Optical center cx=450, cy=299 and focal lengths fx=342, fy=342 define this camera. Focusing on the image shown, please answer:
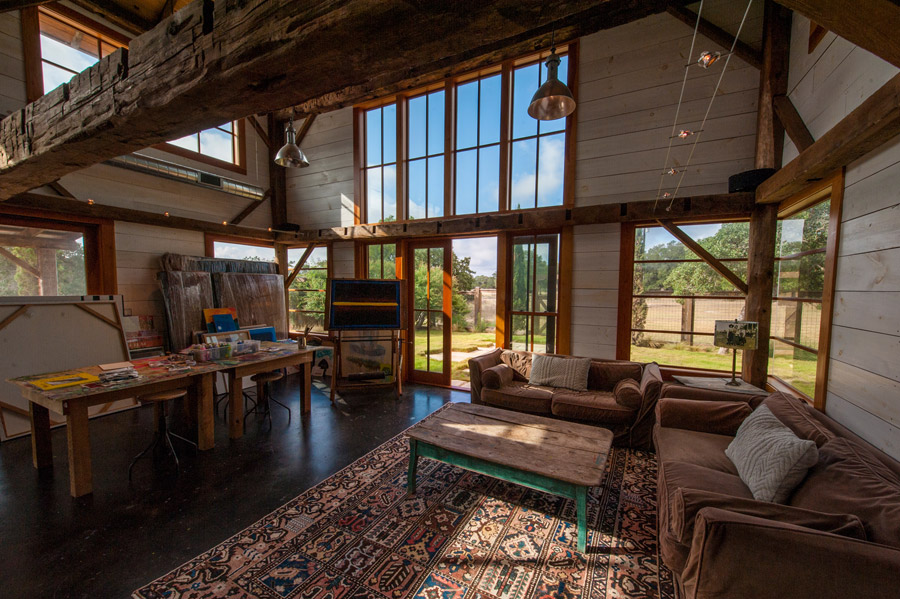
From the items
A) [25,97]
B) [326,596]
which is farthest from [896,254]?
[25,97]

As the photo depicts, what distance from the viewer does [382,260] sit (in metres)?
5.44

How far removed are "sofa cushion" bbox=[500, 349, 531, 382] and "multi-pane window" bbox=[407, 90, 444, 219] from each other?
7.35 ft

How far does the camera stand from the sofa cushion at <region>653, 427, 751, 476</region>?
208 centimetres

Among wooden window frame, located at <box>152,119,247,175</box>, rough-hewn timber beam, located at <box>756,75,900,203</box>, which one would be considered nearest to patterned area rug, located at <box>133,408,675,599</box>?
rough-hewn timber beam, located at <box>756,75,900,203</box>

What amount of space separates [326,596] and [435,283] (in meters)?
3.83

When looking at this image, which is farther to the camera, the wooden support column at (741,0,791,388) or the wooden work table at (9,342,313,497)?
the wooden support column at (741,0,791,388)

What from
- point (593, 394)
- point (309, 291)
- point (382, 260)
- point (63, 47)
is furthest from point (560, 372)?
point (63, 47)

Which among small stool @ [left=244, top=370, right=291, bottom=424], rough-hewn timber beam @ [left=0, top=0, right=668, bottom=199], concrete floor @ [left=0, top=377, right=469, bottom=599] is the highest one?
rough-hewn timber beam @ [left=0, top=0, right=668, bottom=199]

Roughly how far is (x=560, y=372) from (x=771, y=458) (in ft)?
6.70

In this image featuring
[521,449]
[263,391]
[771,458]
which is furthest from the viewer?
[263,391]

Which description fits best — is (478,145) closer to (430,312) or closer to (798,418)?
(430,312)

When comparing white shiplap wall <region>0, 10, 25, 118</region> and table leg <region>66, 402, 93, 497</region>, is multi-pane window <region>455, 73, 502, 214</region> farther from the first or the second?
white shiplap wall <region>0, 10, 25, 118</region>

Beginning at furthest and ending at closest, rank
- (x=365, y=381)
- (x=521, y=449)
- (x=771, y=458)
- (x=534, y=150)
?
(x=365, y=381)
(x=534, y=150)
(x=521, y=449)
(x=771, y=458)

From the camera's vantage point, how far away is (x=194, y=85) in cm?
116
